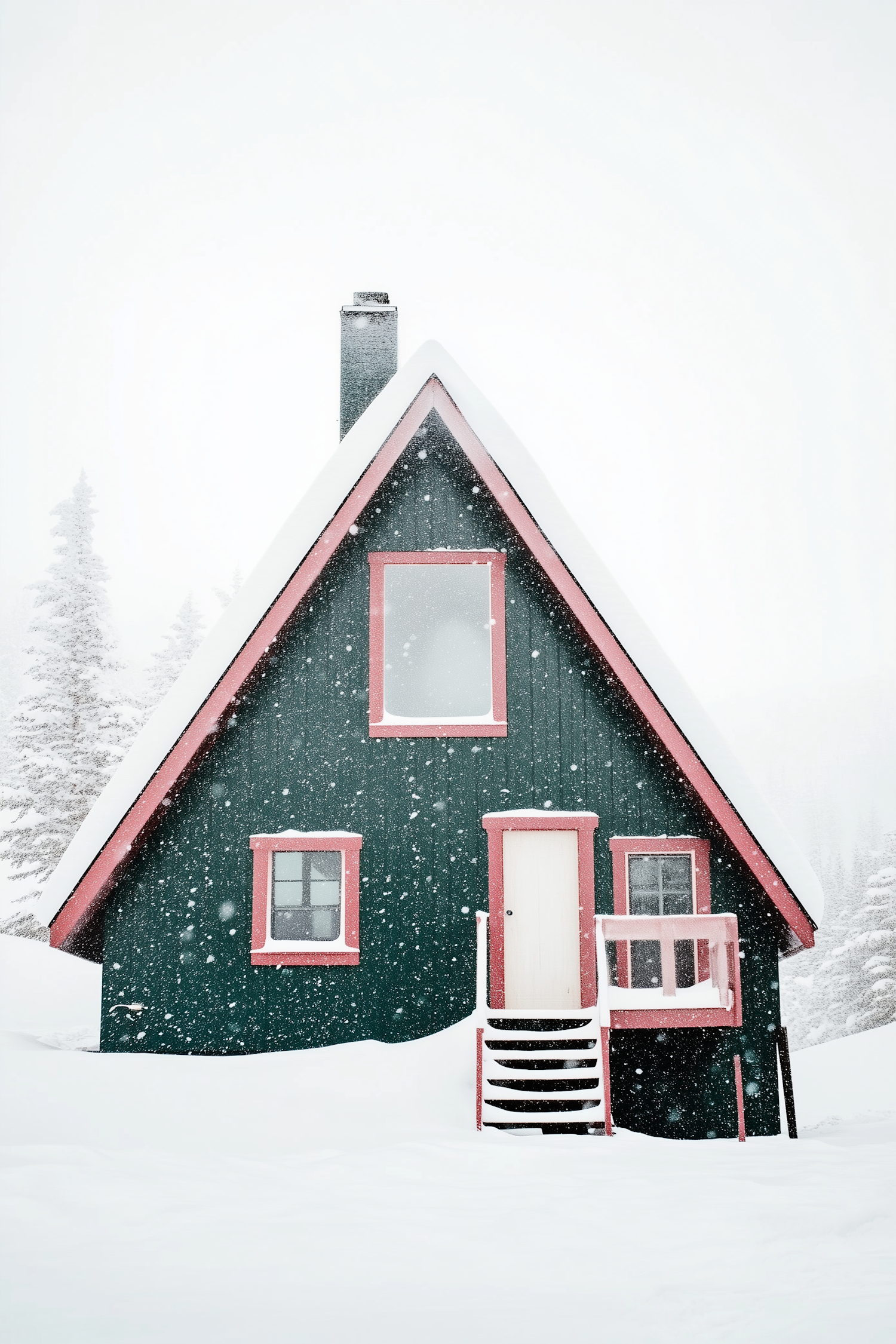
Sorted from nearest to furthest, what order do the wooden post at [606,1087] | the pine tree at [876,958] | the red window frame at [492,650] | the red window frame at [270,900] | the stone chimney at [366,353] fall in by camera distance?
the wooden post at [606,1087], the red window frame at [270,900], the red window frame at [492,650], the stone chimney at [366,353], the pine tree at [876,958]

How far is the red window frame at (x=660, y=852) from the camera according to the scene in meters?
9.68

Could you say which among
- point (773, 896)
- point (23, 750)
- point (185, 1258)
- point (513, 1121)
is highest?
point (23, 750)

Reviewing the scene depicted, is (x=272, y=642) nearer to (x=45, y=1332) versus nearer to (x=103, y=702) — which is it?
(x=45, y=1332)

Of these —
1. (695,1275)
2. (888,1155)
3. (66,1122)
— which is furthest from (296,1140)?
(888,1155)

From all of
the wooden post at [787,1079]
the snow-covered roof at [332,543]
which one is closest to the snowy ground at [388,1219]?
the wooden post at [787,1079]

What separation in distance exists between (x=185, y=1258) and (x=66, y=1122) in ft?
9.50

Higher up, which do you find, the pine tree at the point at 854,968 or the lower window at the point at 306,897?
the lower window at the point at 306,897

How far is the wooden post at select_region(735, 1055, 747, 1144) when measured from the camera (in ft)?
28.4

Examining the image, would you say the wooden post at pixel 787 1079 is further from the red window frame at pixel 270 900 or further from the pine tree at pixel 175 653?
the pine tree at pixel 175 653

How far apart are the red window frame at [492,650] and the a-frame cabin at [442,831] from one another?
0.03 metres

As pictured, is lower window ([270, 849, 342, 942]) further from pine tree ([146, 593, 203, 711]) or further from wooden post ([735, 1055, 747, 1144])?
pine tree ([146, 593, 203, 711])

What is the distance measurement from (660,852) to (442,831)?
2225 mm

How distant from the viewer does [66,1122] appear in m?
6.83

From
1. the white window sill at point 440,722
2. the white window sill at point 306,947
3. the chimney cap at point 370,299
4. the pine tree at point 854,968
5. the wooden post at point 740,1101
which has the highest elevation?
the chimney cap at point 370,299
